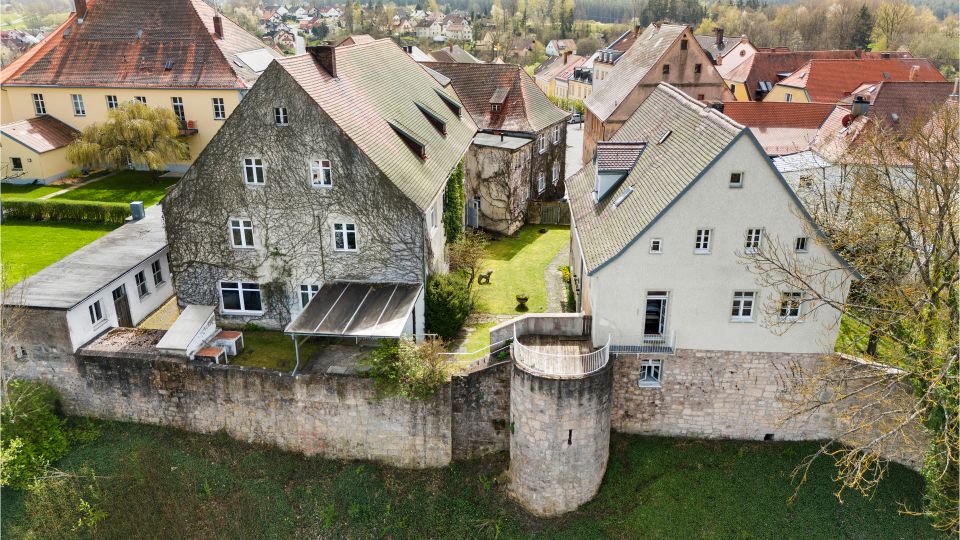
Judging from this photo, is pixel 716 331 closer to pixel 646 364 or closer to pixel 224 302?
pixel 646 364

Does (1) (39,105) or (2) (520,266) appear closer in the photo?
(2) (520,266)

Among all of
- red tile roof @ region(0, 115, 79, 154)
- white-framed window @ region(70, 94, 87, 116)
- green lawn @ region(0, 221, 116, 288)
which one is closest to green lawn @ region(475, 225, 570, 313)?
green lawn @ region(0, 221, 116, 288)

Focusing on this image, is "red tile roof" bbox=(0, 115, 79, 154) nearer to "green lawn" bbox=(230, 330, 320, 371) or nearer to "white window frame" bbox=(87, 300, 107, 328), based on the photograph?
"white window frame" bbox=(87, 300, 107, 328)

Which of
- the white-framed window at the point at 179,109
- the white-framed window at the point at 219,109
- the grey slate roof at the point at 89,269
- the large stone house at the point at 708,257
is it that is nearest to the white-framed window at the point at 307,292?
the grey slate roof at the point at 89,269

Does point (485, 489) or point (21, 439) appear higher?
point (21, 439)

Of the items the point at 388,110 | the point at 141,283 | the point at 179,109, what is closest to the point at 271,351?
the point at 141,283

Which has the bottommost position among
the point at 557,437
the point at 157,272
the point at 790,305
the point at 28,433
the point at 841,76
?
the point at 28,433

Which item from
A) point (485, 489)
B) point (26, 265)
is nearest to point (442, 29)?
point (26, 265)

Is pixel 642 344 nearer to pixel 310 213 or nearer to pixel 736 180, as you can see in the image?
pixel 736 180
